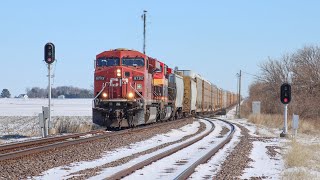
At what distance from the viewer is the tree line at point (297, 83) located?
149 feet

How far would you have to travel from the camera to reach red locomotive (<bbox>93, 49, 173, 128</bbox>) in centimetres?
2250

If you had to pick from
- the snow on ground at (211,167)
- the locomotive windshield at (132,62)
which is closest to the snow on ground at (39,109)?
the locomotive windshield at (132,62)

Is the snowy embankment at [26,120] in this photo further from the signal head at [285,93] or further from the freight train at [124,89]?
the signal head at [285,93]

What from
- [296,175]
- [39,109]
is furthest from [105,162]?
[39,109]

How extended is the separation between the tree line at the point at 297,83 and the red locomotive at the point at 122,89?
81.5ft

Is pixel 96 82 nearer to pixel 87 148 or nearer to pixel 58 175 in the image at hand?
pixel 87 148

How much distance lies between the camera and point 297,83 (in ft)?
172

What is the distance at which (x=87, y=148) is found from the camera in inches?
582

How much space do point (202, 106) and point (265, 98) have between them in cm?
1500

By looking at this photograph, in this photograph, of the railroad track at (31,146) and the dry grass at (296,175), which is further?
Answer: the railroad track at (31,146)

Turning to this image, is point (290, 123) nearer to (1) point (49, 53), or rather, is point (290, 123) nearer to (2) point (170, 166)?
(1) point (49, 53)

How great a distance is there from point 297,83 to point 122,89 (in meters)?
33.9

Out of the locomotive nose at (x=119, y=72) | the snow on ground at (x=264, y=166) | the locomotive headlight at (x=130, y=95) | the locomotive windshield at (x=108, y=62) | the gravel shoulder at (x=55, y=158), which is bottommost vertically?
the snow on ground at (x=264, y=166)

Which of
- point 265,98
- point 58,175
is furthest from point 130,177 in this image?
point 265,98
